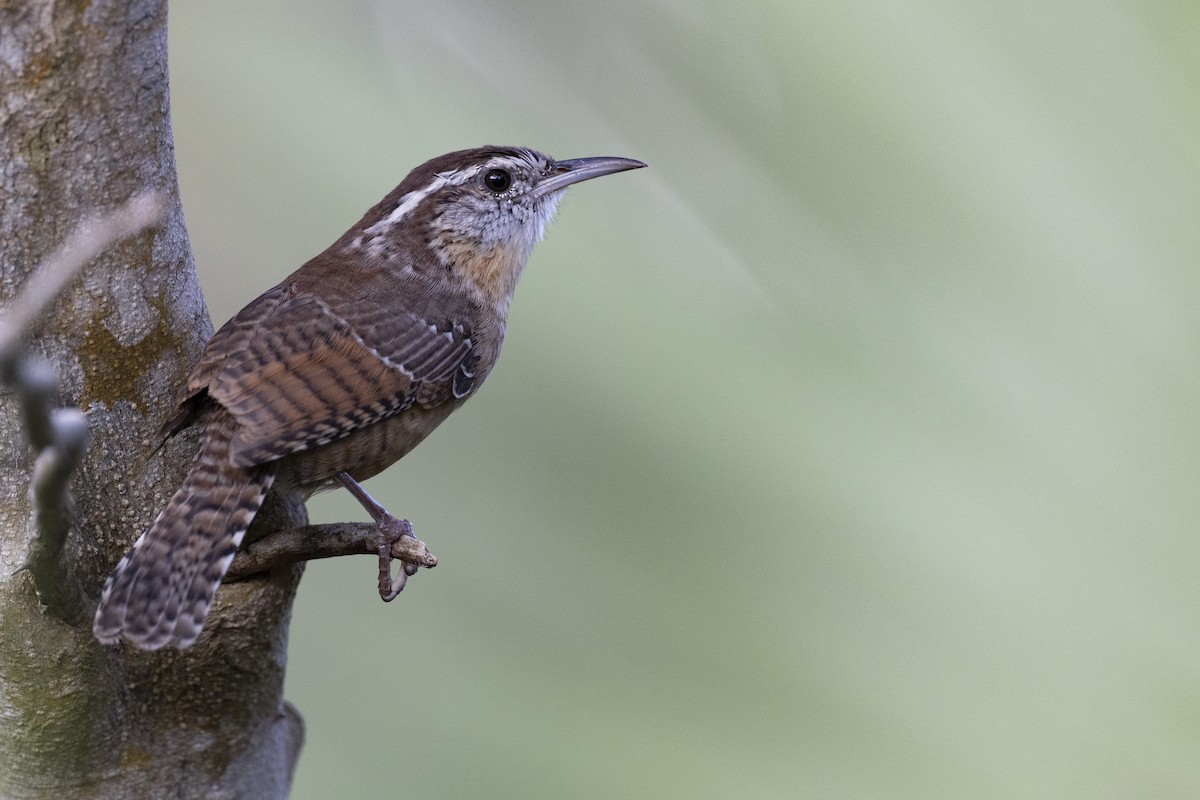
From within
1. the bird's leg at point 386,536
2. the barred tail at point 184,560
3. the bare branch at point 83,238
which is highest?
the bare branch at point 83,238

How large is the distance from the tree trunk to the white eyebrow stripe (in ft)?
3.17

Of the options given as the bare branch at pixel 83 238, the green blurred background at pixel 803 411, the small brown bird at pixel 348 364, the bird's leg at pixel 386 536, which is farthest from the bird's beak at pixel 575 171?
the bare branch at pixel 83 238

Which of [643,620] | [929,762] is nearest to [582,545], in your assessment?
[643,620]

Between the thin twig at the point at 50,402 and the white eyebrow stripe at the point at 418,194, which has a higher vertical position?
the white eyebrow stripe at the point at 418,194

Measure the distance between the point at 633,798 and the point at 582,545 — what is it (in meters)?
0.31

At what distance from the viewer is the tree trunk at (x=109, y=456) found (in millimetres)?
1137

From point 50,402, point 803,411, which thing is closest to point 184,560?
point 50,402

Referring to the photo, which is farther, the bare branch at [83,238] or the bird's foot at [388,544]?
the bird's foot at [388,544]

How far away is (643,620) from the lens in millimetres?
1415

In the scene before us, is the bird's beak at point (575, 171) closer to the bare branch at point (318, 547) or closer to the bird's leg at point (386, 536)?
the bird's leg at point (386, 536)

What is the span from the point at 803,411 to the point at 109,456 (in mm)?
820

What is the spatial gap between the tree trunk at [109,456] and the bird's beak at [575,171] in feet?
4.03

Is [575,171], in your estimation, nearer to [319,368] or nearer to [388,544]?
[319,368]

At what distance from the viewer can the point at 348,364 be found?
1.93m
